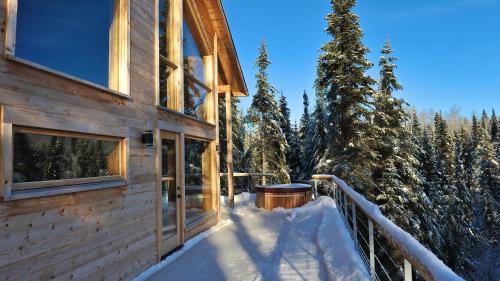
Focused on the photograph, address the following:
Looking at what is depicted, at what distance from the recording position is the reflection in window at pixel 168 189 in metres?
5.74

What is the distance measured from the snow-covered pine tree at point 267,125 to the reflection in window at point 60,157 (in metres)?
19.0

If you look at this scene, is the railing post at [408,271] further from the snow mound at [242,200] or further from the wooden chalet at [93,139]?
the snow mound at [242,200]

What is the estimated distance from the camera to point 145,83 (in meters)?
5.23

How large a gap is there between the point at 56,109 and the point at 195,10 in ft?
17.7

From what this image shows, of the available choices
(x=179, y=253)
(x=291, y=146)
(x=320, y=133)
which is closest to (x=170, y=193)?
(x=179, y=253)

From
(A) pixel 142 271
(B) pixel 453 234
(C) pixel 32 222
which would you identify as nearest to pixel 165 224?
(A) pixel 142 271

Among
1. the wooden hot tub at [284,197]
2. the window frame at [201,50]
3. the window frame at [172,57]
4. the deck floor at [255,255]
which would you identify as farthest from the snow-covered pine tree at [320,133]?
the window frame at [172,57]

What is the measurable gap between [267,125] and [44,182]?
20591 millimetres

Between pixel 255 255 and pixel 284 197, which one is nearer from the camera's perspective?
pixel 255 255

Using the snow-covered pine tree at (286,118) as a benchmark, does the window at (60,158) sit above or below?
below

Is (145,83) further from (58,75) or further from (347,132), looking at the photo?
(347,132)

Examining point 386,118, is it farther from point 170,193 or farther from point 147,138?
point 147,138

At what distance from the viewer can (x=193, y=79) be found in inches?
308

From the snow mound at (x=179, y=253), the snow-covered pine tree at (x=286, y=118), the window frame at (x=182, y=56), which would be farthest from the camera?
the snow-covered pine tree at (x=286, y=118)
